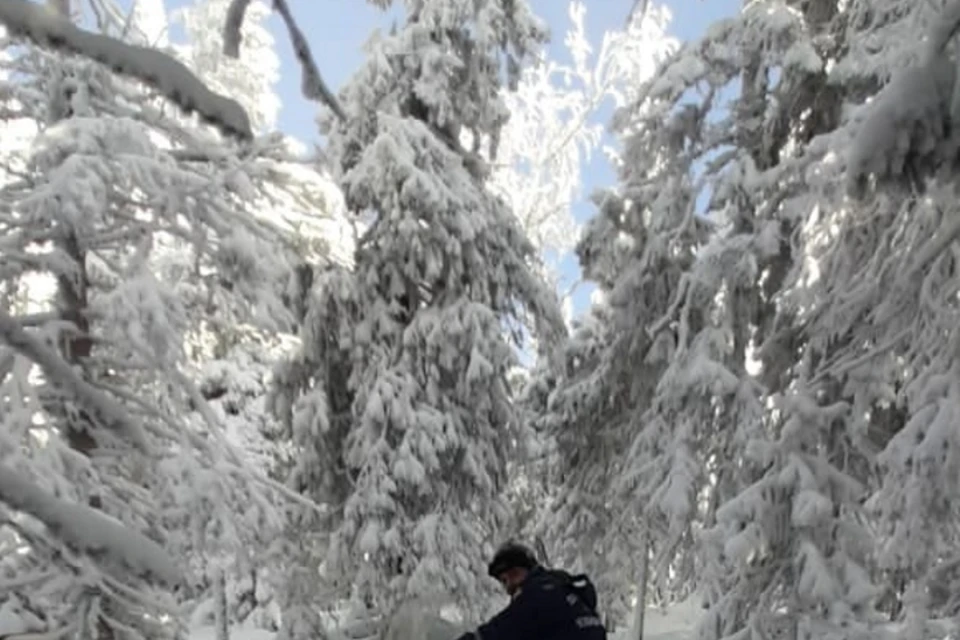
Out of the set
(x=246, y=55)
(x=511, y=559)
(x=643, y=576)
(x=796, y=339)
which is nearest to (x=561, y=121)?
(x=246, y=55)

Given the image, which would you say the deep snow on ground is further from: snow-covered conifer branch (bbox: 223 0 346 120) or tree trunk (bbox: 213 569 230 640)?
snow-covered conifer branch (bbox: 223 0 346 120)

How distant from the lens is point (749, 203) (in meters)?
11.9

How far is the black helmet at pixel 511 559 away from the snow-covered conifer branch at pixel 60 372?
Answer: 3072 mm

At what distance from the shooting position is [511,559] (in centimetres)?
511

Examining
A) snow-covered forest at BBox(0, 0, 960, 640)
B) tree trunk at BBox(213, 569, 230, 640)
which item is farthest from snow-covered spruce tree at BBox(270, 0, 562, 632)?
tree trunk at BBox(213, 569, 230, 640)

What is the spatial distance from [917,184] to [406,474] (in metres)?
10.7

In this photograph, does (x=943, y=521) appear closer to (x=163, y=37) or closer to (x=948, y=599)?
(x=948, y=599)

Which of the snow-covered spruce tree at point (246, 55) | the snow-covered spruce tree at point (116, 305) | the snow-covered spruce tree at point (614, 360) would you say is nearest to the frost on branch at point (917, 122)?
the snow-covered spruce tree at point (116, 305)

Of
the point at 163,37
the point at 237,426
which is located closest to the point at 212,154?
the point at 163,37

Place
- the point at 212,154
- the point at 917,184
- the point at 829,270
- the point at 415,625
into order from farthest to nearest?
the point at 415,625 < the point at 212,154 < the point at 829,270 < the point at 917,184

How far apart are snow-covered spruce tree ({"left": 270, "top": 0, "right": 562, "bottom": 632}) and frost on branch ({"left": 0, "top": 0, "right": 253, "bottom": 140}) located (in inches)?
473

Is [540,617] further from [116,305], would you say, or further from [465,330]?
[465,330]

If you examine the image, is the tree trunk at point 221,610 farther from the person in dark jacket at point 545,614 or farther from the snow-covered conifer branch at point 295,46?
the snow-covered conifer branch at point 295,46

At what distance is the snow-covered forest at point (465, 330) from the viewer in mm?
6602
